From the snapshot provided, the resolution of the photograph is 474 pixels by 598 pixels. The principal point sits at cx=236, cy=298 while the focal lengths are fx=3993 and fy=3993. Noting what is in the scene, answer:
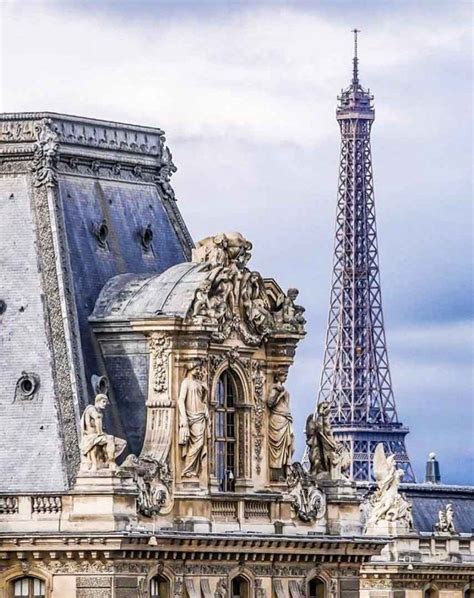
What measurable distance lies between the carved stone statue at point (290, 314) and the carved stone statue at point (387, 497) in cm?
2841

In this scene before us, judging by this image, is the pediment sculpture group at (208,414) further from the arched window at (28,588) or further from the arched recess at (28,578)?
the arched window at (28,588)

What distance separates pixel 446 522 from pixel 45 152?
175ft

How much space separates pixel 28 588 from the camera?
115750 millimetres

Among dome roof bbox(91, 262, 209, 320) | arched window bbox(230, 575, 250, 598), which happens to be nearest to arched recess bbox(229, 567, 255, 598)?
arched window bbox(230, 575, 250, 598)

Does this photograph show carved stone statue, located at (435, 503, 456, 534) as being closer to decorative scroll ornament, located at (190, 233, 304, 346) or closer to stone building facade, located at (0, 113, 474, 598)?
stone building facade, located at (0, 113, 474, 598)

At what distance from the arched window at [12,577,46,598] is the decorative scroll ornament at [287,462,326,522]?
10.2 metres

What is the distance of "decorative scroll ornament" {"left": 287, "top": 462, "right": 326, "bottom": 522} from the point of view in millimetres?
122500

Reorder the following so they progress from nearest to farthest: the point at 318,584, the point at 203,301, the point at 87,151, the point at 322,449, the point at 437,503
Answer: the point at 203,301 → the point at 87,151 → the point at 318,584 → the point at 322,449 → the point at 437,503

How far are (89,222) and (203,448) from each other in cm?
850

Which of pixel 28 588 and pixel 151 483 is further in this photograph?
pixel 151 483

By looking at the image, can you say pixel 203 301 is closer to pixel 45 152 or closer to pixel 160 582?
pixel 45 152

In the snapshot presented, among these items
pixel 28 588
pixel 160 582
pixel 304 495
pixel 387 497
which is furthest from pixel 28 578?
pixel 387 497

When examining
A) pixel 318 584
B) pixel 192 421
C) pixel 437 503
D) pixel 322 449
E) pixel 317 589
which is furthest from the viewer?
pixel 437 503

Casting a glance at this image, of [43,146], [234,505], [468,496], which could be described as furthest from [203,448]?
[468,496]
